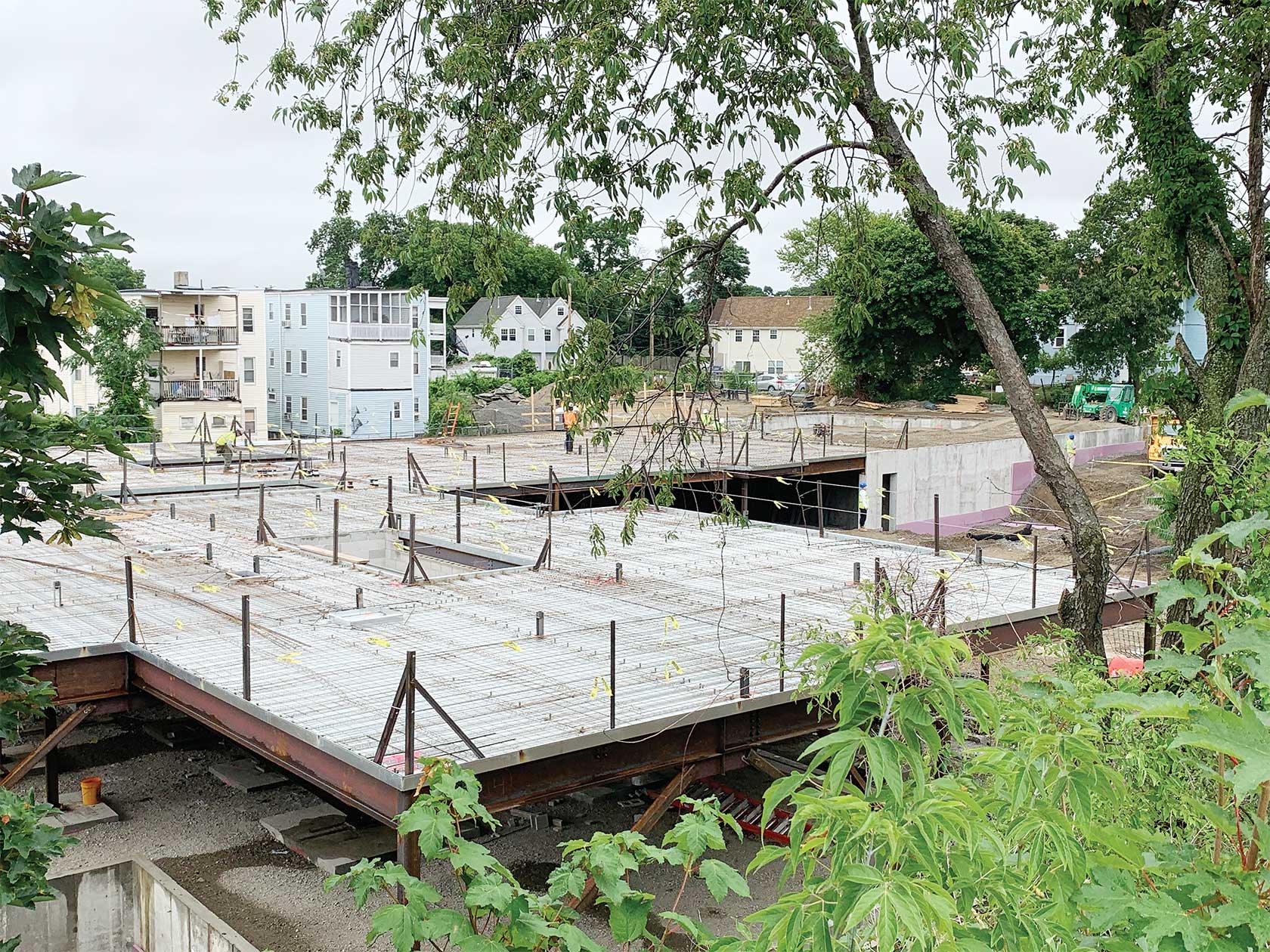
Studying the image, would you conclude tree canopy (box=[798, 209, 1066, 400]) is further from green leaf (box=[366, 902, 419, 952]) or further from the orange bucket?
green leaf (box=[366, 902, 419, 952])

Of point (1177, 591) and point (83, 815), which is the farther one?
point (83, 815)

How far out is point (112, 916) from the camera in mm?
11422

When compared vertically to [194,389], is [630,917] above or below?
below

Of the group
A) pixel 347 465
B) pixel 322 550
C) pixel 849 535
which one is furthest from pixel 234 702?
pixel 347 465

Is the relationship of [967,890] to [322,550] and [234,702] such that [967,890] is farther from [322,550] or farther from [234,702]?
[322,550]

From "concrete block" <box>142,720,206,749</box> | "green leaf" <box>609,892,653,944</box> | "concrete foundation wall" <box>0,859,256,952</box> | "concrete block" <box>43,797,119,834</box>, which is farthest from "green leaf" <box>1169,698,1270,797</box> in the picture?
"concrete block" <box>142,720,206,749</box>

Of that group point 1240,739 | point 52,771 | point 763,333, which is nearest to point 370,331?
point 763,333

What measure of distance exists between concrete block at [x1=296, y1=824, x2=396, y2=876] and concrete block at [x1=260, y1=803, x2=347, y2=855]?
14 cm

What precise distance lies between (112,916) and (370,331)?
49213mm

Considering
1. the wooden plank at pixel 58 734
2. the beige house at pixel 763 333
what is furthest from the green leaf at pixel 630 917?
the beige house at pixel 763 333

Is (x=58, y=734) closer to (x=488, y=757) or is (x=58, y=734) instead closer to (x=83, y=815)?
(x=83, y=815)

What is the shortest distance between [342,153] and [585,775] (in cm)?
671

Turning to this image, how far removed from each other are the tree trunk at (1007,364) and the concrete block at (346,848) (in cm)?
893

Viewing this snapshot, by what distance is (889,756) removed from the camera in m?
2.99
